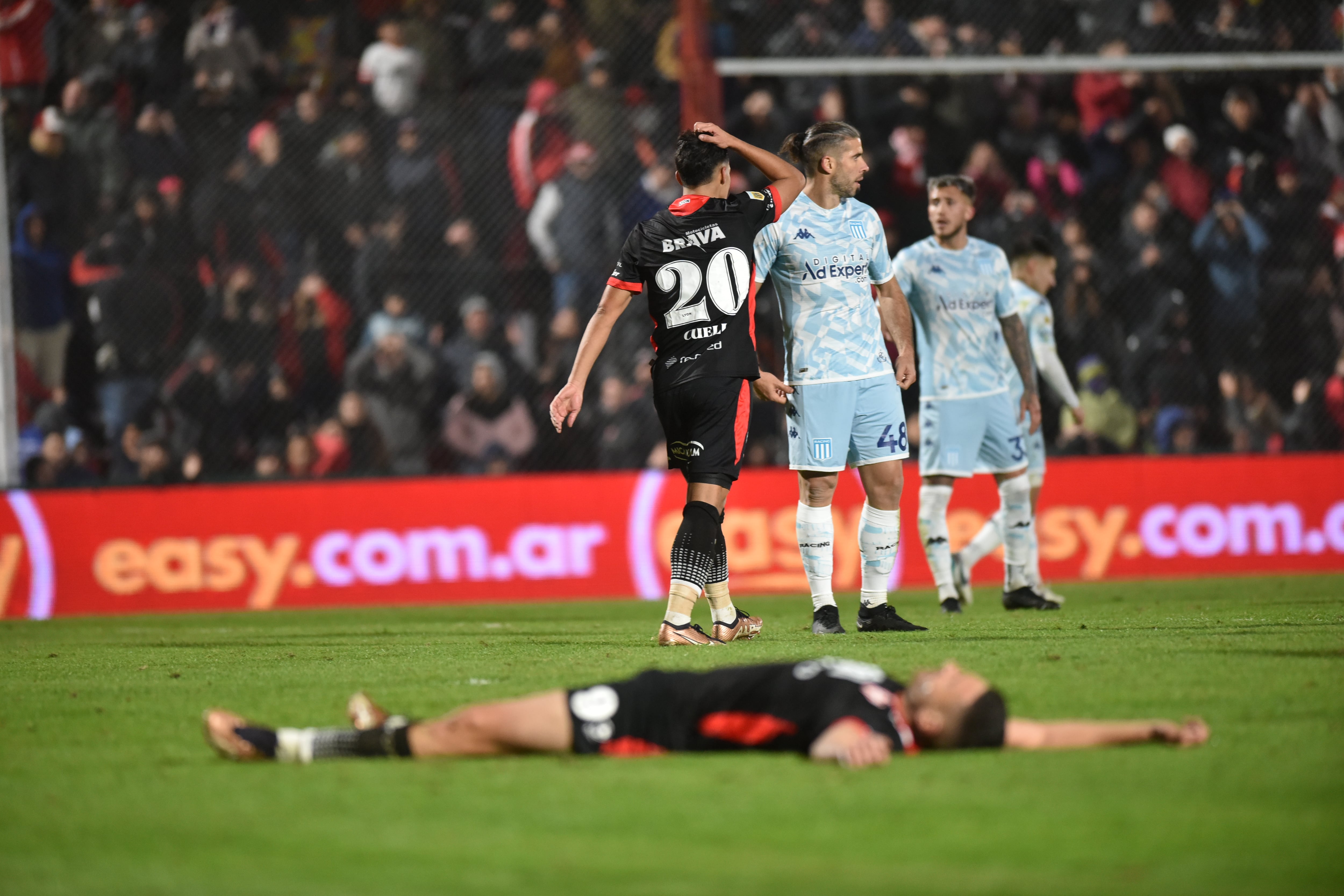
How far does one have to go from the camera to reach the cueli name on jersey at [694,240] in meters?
6.78

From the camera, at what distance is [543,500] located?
1196 cm

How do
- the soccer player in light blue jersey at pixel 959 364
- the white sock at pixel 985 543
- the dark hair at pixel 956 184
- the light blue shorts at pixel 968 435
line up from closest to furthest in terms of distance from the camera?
the dark hair at pixel 956 184 < the soccer player in light blue jersey at pixel 959 364 < the light blue shorts at pixel 968 435 < the white sock at pixel 985 543

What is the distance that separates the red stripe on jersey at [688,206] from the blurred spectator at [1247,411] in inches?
323

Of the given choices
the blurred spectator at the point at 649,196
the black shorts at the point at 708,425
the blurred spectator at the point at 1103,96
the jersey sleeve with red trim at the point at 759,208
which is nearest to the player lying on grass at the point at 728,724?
the black shorts at the point at 708,425

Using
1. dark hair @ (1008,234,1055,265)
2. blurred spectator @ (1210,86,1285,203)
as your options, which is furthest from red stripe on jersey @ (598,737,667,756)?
blurred spectator @ (1210,86,1285,203)

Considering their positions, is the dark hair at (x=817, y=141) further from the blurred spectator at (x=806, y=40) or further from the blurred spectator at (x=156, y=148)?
the blurred spectator at (x=156, y=148)

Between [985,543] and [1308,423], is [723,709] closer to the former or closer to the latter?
[985,543]

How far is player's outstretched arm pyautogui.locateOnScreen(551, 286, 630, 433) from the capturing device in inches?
261

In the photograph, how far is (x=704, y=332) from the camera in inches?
269

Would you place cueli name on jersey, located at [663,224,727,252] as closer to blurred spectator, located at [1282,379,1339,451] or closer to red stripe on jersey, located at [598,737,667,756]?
red stripe on jersey, located at [598,737,667,756]

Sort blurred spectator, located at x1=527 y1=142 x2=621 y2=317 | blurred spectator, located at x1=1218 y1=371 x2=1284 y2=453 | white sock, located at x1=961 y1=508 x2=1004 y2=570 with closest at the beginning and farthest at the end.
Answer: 1. white sock, located at x1=961 y1=508 x2=1004 y2=570
2. blurred spectator, located at x1=1218 y1=371 x2=1284 y2=453
3. blurred spectator, located at x1=527 y1=142 x2=621 y2=317

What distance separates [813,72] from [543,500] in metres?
3.76

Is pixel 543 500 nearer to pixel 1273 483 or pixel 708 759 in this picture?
Result: pixel 1273 483

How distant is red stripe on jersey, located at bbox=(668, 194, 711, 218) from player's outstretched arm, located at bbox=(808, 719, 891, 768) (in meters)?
3.32
